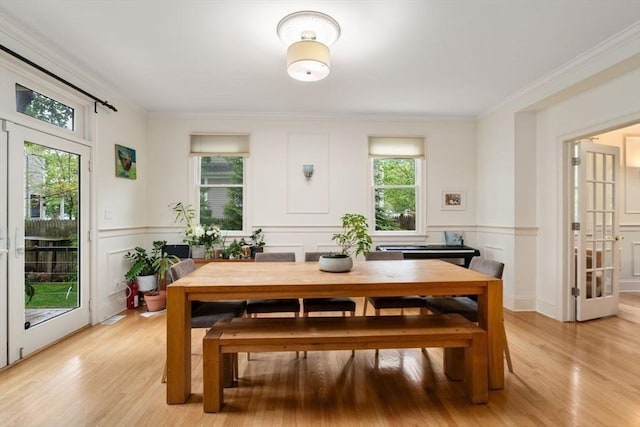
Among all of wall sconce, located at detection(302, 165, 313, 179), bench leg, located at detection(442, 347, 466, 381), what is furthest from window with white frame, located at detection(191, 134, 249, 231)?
bench leg, located at detection(442, 347, 466, 381)

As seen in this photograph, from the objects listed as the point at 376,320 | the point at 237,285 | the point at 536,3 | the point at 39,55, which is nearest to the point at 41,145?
the point at 39,55

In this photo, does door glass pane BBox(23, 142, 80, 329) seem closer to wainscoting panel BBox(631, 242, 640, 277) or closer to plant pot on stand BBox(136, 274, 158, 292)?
plant pot on stand BBox(136, 274, 158, 292)

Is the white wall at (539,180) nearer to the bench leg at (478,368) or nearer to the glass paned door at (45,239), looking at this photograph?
the bench leg at (478,368)

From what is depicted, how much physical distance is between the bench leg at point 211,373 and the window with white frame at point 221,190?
2818 millimetres

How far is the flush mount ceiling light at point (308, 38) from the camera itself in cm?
232

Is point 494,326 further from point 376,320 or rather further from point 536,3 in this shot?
point 536,3

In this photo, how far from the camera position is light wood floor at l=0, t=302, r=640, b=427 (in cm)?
190

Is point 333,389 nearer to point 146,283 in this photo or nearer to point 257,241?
point 257,241

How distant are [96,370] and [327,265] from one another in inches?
76.8

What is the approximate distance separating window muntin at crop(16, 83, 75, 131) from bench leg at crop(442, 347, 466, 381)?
3.91 m

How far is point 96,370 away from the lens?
97.7 inches

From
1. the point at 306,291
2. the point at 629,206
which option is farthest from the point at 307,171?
the point at 629,206

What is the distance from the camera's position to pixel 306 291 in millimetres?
2041

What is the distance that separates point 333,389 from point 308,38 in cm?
258
